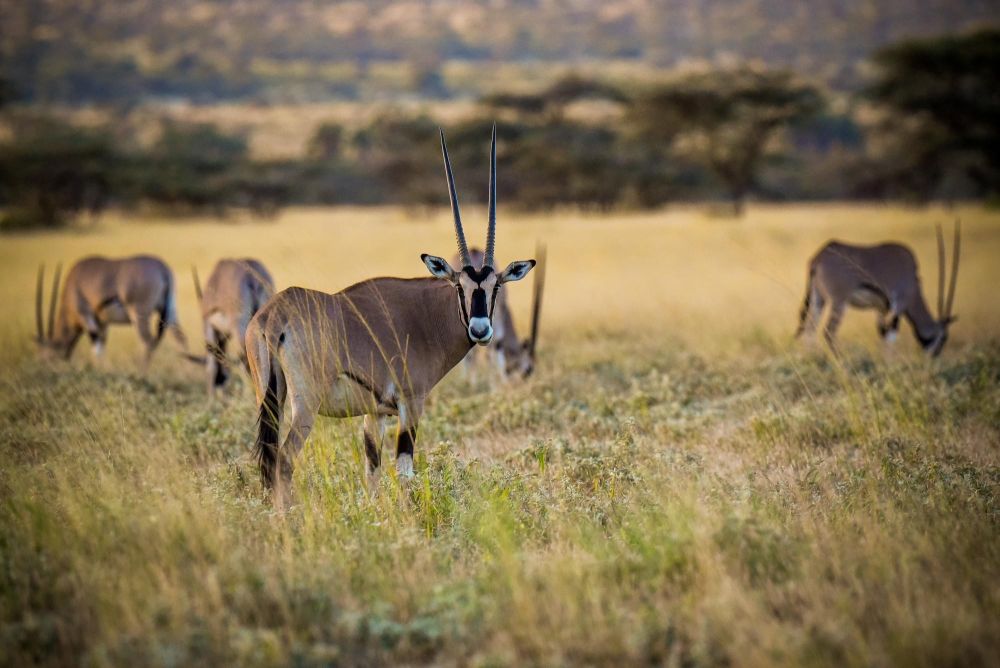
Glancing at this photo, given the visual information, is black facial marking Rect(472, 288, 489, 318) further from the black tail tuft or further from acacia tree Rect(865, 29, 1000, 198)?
acacia tree Rect(865, 29, 1000, 198)

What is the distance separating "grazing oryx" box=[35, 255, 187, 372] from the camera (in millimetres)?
12375

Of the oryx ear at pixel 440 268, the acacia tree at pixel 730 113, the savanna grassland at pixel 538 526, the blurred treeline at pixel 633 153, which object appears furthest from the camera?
the acacia tree at pixel 730 113

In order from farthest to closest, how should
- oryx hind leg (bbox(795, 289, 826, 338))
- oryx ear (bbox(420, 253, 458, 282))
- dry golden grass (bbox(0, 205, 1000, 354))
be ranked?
1. dry golden grass (bbox(0, 205, 1000, 354))
2. oryx hind leg (bbox(795, 289, 826, 338))
3. oryx ear (bbox(420, 253, 458, 282))

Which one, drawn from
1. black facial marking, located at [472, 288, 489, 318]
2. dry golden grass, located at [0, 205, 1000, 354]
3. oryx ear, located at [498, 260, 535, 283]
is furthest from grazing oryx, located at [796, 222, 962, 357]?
black facial marking, located at [472, 288, 489, 318]

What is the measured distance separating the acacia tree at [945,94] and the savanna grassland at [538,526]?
3620 cm

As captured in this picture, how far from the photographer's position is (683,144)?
161 feet

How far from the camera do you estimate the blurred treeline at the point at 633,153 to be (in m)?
43.4

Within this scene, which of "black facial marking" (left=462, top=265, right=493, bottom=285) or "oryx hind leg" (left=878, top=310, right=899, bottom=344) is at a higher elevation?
"black facial marking" (left=462, top=265, right=493, bottom=285)

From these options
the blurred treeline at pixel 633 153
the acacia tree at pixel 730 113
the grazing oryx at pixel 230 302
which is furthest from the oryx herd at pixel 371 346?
the acacia tree at pixel 730 113

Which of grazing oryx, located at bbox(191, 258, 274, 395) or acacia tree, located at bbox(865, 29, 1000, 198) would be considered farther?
acacia tree, located at bbox(865, 29, 1000, 198)

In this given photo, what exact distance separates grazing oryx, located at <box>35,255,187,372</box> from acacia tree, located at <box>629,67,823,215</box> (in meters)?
37.5

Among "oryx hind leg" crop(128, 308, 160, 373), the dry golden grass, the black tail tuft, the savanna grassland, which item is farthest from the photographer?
the dry golden grass

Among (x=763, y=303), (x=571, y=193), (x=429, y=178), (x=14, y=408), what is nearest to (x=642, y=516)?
(x=14, y=408)

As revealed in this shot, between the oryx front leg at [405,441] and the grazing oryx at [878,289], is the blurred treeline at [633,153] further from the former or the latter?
the oryx front leg at [405,441]
